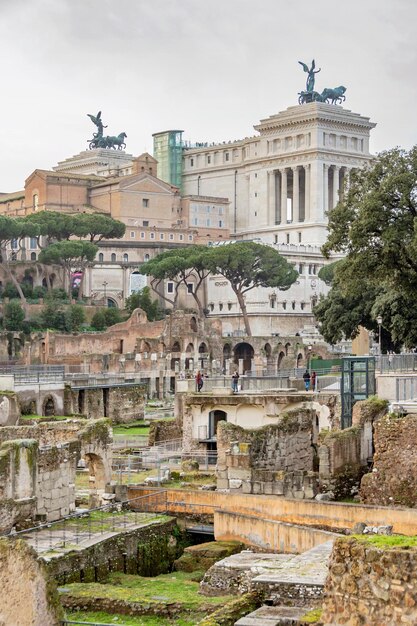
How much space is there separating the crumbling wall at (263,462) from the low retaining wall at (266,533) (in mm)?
1876

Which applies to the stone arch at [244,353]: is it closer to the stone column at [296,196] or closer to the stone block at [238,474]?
the stone column at [296,196]

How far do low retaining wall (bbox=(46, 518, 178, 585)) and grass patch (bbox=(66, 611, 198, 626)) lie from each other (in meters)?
2.04

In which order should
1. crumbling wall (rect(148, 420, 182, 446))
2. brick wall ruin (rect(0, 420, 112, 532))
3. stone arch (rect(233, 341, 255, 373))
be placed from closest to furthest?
brick wall ruin (rect(0, 420, 112, 532))
crumbling wall (rect(148, 420, 182, 446))
stone arch (rect(233, 341, 255, 373))

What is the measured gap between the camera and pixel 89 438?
25.1 meters

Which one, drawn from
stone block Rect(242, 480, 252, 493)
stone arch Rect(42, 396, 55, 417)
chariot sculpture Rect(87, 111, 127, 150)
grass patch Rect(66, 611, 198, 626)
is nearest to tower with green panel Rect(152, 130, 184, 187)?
chariot sculpture Rect(87, 111, 127, 150)

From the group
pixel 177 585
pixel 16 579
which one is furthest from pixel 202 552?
pixel 16 579

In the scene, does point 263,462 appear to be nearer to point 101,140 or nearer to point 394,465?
point 394,465

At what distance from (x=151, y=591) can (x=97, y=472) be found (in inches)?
304

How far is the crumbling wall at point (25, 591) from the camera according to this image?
1406cm

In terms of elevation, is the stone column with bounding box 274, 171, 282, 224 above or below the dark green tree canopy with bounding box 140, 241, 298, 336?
above

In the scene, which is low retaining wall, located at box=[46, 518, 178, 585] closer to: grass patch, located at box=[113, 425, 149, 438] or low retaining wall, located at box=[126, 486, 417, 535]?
low retaining wall, located at box=[126, 486, 417, 535]

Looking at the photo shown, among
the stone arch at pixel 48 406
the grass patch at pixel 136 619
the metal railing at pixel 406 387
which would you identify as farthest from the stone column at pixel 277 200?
the grass patch at pixel 136 619

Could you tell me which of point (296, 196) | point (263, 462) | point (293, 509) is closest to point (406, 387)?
point (263, 462)

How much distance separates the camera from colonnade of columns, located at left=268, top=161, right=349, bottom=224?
13025 centimetres
